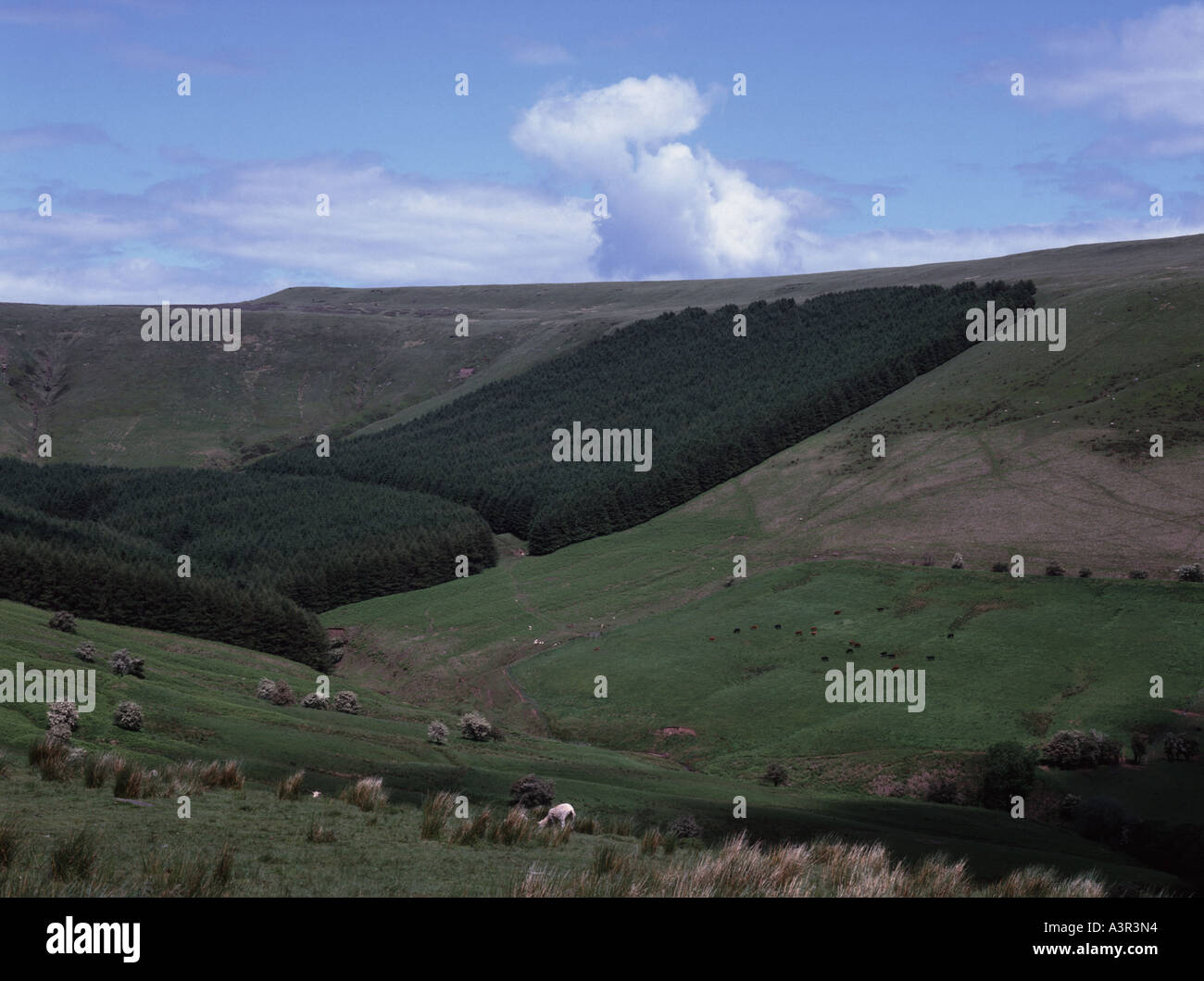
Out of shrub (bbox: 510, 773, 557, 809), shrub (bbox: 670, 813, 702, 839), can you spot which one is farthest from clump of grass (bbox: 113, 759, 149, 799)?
shrub (bbox: 670, 813, 702, 839)

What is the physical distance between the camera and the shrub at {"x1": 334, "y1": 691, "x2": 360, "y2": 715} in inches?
2459

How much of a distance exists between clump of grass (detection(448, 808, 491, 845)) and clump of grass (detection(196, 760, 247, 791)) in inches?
295

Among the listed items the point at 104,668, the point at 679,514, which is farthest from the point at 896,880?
the point at 679,514

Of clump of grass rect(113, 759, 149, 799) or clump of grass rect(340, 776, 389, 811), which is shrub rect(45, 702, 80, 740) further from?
clump of grass rect(340, 776, 389, 811)

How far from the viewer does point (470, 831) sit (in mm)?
24500

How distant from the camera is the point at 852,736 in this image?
218ft

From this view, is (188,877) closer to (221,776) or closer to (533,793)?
(221,776)

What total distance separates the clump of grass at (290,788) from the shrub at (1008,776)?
42363 millimetres

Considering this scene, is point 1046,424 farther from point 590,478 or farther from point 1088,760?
point 1088,760

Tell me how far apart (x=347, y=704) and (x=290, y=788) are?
35.5 meters

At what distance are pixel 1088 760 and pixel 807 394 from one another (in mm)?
111824

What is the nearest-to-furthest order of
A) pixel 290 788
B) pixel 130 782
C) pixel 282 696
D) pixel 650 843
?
pixel 130 782 < pixel 650 843 < pixel 290 788 < pixel 282 696

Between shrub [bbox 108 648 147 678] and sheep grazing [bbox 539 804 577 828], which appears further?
shrub [bbox 108 648 147 678]

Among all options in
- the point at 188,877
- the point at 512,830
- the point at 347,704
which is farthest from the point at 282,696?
the point at 188,877
